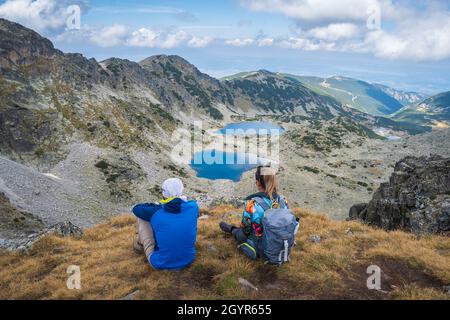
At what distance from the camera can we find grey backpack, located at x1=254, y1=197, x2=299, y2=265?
10461 millimetres

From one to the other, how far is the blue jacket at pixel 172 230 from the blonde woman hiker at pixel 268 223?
6.79 feet

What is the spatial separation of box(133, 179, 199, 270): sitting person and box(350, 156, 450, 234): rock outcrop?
12.4 metres

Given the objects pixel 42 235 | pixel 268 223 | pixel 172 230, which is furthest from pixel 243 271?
pixel 42 235

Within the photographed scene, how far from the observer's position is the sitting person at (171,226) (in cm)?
1048

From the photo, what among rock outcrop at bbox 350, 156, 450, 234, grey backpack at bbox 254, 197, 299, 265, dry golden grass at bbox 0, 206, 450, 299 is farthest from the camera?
rock outcrop at bbox 350, 156, 450, 234

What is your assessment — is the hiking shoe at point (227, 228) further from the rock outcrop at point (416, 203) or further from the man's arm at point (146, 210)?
the rock outcrop at point (416, 203)

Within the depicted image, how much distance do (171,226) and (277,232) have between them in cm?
354

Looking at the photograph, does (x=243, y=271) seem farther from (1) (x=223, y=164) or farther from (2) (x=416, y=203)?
(1) (x=223, y=164)

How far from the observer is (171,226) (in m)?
10.5

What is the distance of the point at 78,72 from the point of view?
4685 inches

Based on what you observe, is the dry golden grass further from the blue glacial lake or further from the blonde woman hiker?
the blue glacial lake

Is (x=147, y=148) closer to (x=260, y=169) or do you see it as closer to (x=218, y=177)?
(x=218, y=177)

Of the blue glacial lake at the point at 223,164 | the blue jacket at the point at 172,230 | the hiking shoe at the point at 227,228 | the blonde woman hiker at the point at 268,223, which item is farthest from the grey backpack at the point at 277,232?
the blue glacial lake at the point at 223,164

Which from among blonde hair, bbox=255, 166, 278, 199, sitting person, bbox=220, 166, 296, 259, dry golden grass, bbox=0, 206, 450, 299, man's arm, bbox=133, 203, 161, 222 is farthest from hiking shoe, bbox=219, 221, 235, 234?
man's arm, bbox=133, 203, 161, 222
